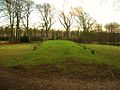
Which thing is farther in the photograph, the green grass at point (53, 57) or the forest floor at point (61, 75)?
the green grass at point (53, 57)

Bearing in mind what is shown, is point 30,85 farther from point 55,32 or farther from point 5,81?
point 55,32

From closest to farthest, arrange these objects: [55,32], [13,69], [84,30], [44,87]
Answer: [44,87] < [13,69] < [84,30] < [55,32]

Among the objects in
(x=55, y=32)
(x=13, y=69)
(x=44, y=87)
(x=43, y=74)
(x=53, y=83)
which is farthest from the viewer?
(x=55, y=32)

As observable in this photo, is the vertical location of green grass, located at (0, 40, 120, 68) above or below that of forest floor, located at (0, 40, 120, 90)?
above

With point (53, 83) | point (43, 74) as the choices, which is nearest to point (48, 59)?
point (43, 74)

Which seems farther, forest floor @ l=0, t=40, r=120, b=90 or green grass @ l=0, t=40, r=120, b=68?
green grass @ l=0, t=40, r=120, b=68

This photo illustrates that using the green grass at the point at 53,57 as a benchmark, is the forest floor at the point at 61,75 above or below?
below

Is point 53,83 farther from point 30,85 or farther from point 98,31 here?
point 98,31

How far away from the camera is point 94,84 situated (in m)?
15.5

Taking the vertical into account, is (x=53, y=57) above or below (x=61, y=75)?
above

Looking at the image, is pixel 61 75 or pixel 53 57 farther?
pixel 53 57

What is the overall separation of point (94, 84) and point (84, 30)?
3212 inches

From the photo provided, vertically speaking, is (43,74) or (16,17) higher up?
(16,17)

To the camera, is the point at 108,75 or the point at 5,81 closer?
the point at 5,81
